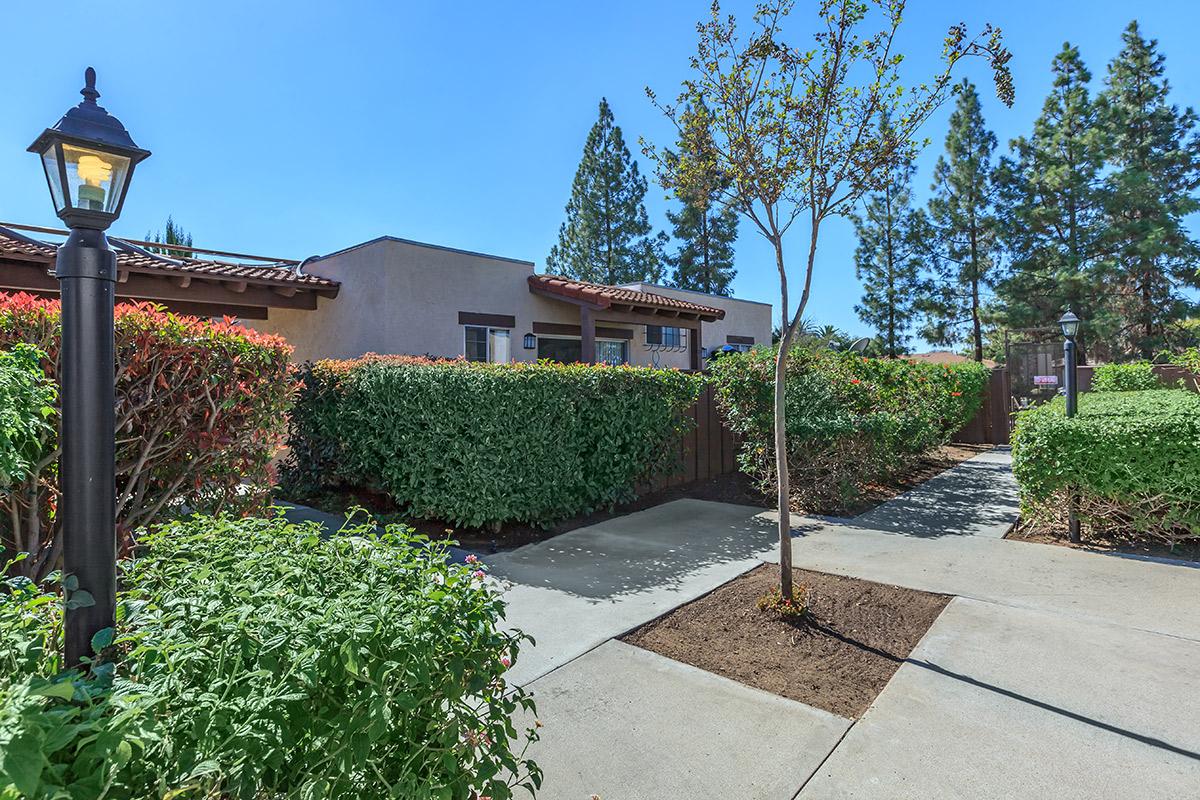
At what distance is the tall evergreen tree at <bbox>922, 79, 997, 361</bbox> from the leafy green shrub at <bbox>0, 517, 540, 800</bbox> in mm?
29640

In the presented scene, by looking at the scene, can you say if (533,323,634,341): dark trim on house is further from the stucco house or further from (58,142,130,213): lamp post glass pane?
(58,142,130,213): lamp post glass pane

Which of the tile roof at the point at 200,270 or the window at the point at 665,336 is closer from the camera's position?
the tile roof at the point at 200,270

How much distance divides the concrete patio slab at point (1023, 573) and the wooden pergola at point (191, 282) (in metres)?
7.52

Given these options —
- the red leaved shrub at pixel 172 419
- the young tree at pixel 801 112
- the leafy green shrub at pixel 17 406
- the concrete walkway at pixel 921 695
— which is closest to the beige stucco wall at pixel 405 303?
the red leaved shrub at pixel 172 419

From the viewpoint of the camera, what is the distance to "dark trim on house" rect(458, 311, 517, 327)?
11164 mm

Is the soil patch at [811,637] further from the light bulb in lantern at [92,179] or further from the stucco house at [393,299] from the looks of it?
the stucco house at [393,299]

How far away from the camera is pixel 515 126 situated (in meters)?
13.1

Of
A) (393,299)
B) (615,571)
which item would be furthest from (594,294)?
(615,571)

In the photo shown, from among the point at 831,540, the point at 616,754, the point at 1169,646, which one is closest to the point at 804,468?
the point at 831,540

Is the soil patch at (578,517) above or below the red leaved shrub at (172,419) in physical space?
below

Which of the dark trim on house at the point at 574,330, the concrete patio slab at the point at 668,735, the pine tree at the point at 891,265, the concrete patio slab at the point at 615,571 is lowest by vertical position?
the concrete patio slab at the point at 668,735

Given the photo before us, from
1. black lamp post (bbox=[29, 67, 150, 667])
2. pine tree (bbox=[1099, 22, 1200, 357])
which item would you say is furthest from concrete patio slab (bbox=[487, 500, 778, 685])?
pine tree (bbox=[1099, 22, 1200, 357])

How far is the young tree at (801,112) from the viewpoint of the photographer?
12.3ft

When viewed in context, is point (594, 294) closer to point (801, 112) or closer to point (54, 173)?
point (801, 112)
